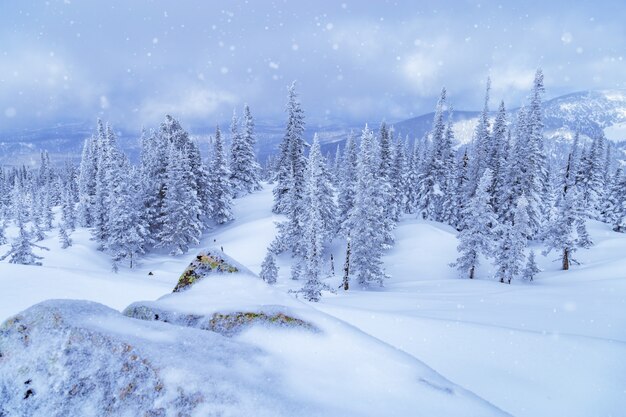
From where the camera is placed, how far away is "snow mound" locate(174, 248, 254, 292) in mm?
6137

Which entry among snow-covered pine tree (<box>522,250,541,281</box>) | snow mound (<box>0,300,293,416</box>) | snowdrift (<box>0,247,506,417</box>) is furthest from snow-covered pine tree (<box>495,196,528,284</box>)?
snow mound (<box>0,300,293,416</box>)

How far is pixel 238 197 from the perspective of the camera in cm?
5806

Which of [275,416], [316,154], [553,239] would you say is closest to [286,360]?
[275,416]

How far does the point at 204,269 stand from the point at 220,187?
142 feet

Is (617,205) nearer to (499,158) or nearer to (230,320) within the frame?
(499,158)

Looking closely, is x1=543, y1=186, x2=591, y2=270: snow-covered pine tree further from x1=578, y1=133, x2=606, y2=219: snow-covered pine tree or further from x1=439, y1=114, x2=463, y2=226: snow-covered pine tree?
x1=578, y1=133, x2=606, y2=219: snow-covered pine tree

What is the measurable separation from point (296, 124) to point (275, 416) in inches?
1629

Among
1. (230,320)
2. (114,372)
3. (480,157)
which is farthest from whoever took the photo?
(480,157)

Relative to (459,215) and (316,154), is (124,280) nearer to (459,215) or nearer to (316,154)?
(316,154)

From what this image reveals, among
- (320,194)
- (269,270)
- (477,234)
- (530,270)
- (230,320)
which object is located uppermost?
(320,194)

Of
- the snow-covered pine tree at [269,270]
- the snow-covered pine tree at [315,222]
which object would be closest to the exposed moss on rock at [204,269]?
the snow-covered pine tree at [315,222]

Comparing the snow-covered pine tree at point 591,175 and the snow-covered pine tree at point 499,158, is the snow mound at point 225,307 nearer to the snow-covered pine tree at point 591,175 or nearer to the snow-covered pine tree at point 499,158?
the snow-covered pine tree at point 499,158

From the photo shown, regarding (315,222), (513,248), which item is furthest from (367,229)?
(513,248)

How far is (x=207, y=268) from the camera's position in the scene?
20.4ft
